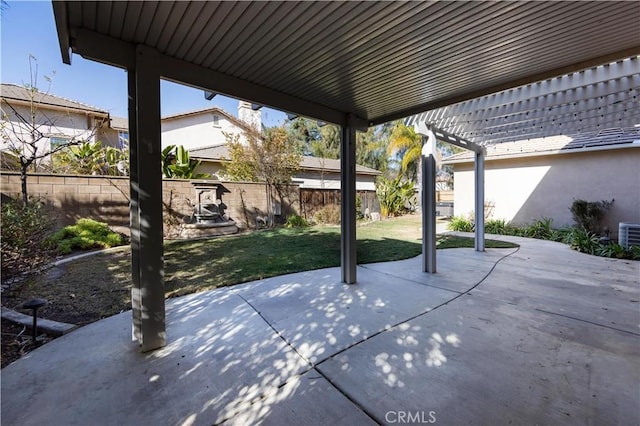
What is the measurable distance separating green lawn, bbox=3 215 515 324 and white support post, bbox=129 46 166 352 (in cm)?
144

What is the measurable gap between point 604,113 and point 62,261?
464 inches

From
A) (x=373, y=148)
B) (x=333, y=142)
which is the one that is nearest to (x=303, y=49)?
(x=373, y=148)

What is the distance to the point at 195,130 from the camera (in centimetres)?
1706

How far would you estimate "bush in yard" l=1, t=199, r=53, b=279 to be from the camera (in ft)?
9.82

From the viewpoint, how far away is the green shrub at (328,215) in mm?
13238

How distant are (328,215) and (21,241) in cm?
1096

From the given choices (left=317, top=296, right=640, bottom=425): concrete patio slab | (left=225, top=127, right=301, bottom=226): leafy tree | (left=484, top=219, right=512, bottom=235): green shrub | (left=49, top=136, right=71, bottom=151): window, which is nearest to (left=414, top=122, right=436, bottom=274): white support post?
(left=317, top=296, right=640, bottom=425): concrete patio slab

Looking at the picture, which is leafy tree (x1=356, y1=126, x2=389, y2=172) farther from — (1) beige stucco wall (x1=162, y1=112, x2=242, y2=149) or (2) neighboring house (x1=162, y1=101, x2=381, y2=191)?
(1) beige stucco wall (x1=162, y1=112, x2=242, y2=149)

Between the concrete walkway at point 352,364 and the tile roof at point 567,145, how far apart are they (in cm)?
673

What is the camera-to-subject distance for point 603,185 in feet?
30.3

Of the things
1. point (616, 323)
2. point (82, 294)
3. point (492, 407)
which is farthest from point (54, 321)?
point (616, 323)

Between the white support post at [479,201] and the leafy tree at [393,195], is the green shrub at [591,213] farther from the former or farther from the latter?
the leafy tree at [393,195]

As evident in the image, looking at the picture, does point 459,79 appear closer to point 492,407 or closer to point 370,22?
point 370,22

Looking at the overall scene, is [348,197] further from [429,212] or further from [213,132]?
[213,132]
